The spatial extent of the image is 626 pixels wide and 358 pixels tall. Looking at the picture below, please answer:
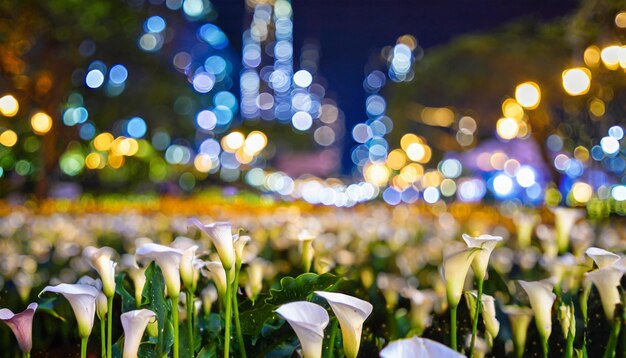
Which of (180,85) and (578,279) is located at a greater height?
(180,85)

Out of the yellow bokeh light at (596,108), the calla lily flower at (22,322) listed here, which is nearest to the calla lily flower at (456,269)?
the calla lily flower at (22,322)

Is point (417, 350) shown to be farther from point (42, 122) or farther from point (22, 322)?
point (42, 122)

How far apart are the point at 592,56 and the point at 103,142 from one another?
15811 millimetres

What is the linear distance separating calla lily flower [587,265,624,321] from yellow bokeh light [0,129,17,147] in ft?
51.2

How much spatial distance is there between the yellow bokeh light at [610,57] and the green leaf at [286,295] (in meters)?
9.70

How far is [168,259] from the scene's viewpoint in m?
1.46

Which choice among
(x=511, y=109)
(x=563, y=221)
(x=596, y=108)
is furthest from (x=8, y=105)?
(x=511, y=109)

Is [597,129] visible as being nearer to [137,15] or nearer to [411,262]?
[137,15]

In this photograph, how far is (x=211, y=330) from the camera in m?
1.93

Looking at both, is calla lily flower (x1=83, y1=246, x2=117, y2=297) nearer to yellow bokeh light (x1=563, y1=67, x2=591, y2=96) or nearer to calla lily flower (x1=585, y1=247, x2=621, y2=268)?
calla lily flower (x1=585, y1=247, x2=621, y2=268)

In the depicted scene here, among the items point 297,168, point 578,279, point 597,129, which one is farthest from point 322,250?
point 297,168

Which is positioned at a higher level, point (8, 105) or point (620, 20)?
point (620, 20)

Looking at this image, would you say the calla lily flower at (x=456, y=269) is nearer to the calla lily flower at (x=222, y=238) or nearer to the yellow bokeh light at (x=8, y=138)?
the calla lily flower at (x=222, y=238)

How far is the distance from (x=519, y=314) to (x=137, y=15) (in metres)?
13.1
